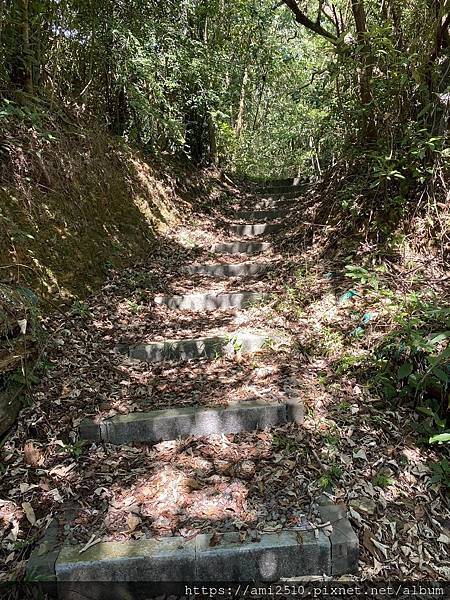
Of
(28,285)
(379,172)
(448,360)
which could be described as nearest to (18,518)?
(28,285)

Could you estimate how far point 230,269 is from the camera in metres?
5.31

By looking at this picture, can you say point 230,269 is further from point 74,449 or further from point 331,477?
point 331,477

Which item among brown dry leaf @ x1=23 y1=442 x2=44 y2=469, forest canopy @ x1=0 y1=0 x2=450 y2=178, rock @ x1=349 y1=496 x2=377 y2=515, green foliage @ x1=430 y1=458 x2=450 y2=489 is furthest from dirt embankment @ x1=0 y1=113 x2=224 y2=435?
green foliage @ x1=430 y1=458 x2=450 y2=489

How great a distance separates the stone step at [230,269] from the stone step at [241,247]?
66cm

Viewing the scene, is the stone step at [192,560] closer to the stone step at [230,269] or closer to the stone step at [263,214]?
the stone step at [230,269]

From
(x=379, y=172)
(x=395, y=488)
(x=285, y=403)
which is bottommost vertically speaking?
(x=395, y=488)

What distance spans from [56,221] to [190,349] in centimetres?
198

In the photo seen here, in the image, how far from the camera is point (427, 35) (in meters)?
4.09

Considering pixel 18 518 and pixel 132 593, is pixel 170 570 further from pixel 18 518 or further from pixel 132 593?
pixel 18 518

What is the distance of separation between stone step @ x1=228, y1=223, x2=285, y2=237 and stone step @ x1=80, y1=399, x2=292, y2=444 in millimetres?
4480

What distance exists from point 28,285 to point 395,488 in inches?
120

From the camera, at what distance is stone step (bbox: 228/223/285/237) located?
690 centimetres

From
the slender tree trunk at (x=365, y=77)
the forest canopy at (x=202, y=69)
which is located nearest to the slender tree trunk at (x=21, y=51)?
the forest canopy at (x=202, y=69)

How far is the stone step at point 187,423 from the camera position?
2684 mm
